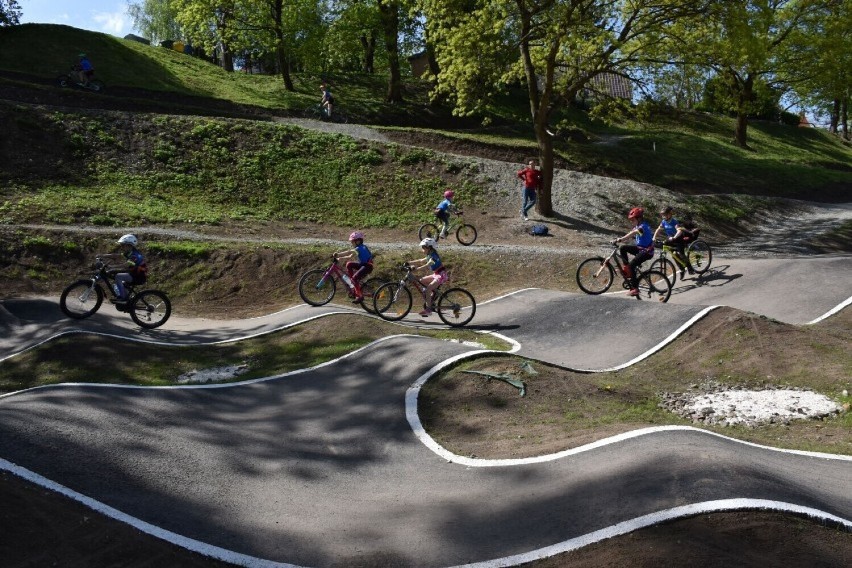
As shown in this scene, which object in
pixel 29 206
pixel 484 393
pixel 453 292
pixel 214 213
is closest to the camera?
pixel 484 393

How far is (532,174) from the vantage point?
25.6 metres

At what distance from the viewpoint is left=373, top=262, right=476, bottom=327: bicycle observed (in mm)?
16172

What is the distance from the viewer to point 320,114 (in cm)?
3822

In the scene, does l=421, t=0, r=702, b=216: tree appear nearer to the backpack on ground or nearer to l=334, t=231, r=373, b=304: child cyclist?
the backpack on ground

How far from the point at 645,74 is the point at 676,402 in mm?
18269

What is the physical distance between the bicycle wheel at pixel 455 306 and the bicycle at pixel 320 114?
79.4ft

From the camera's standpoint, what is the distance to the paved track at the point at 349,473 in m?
6.55

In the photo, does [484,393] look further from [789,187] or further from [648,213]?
[789,187]

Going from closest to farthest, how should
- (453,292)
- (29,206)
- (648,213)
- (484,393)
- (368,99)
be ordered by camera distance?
(484,393), (453,292), (29,206), (648,213), (368,99)

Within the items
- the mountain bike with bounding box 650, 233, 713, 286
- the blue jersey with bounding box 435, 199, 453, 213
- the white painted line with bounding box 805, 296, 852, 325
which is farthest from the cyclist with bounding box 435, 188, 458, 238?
the white painted line with bounding box 805, 296, 852, 325

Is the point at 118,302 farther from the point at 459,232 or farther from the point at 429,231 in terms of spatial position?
the point at 459,232

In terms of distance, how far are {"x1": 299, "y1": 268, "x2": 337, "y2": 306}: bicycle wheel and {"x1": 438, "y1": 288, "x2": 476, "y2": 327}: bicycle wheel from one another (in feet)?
10.5

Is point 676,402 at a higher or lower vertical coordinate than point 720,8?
lower

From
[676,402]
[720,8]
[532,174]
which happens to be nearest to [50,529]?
[676,402]
